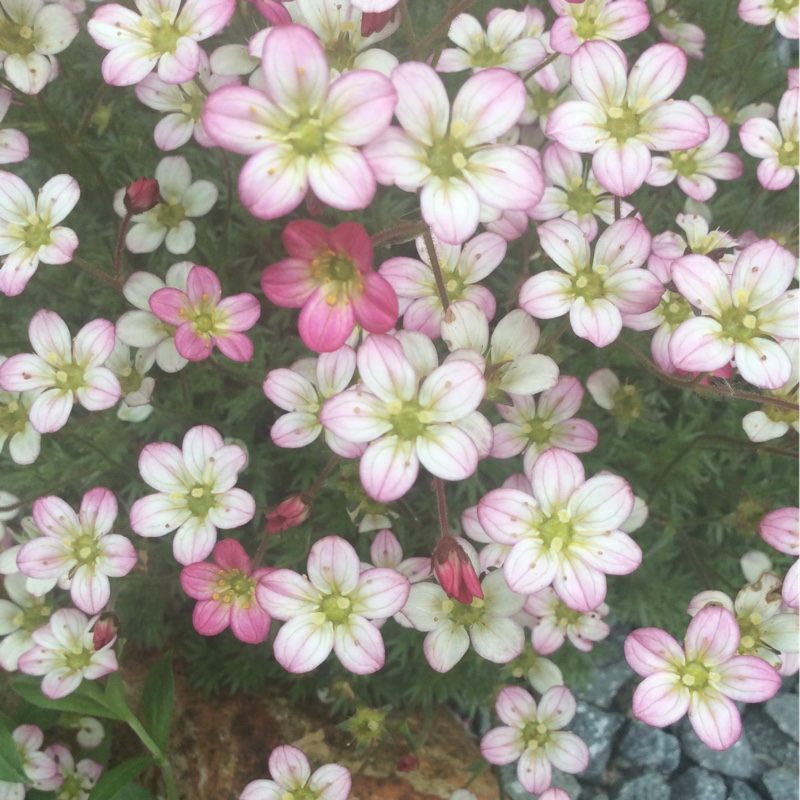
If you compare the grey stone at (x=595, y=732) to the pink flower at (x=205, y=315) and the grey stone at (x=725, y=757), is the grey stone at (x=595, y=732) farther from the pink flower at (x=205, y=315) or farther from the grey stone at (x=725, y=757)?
the pink flower at (x=205, y=315)

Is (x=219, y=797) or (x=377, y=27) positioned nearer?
(x=377, y=27)

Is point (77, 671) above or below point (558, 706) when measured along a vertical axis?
above

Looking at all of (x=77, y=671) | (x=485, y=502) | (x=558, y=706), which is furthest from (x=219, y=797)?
(x=485, y=502)

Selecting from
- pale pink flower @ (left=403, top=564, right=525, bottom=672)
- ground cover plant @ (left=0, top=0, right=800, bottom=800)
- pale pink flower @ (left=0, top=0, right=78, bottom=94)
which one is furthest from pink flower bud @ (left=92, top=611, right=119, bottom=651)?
pale pink flower @ (left=0, top=0, right=78, bottom=94)

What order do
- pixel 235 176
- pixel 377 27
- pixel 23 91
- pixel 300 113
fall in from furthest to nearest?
pixel 235 176, pixel 23 91, pixel 377 27, pixel 300 113

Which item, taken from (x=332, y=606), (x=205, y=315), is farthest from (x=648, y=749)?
(x=205, y=315)

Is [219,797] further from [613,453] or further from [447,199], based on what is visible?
[447,199]
